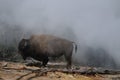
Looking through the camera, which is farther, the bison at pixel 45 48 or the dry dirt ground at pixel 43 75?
the bison at pixel 45 48

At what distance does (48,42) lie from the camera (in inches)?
508

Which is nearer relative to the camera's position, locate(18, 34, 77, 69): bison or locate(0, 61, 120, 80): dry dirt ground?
locate(0, 61, 120, 80): dry dirt ground

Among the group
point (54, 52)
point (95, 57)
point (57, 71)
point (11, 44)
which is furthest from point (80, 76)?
point (95, 57)

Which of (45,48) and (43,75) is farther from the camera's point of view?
(45,48)

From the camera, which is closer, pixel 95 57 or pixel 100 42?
pixel 95 57

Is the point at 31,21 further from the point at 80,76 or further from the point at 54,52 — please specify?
the point at 80,76

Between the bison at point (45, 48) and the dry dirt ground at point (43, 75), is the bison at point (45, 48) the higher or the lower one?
the higher one

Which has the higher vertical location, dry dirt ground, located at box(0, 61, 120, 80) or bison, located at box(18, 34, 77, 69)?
bison, located at box(18, 34, 77, 69)

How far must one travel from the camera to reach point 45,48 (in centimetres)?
1271

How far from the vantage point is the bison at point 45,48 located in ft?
41.2

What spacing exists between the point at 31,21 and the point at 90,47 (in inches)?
234

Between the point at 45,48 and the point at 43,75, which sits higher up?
the point at 45,48

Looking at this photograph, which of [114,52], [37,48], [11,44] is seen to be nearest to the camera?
[37,48]

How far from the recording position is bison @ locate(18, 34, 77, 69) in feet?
41.2
